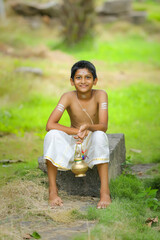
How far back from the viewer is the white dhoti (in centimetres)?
365

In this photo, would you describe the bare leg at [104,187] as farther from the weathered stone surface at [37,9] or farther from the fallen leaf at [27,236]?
the weathered stone surface at [37,9]

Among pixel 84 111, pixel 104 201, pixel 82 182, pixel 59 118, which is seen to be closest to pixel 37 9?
pixel 84 111

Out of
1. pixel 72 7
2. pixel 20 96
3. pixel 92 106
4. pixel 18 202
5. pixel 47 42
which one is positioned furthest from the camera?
pixel 47 42

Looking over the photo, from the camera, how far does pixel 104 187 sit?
360cm

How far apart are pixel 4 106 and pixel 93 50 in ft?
21.3

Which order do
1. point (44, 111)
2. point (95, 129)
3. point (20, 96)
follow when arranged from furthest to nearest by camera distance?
point (20, 96) → point (44, 111) → point (95, 129)

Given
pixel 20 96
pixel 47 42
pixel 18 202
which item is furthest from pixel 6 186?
pixel 47 42

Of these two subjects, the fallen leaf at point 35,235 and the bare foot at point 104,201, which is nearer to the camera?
the fallen leaf at point 35,235

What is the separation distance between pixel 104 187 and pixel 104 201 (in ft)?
0.48

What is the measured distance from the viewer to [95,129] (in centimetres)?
382

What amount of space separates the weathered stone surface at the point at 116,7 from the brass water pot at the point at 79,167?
62.3 feet

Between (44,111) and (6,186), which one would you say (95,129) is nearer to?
(6,186)

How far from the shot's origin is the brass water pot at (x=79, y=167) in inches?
141

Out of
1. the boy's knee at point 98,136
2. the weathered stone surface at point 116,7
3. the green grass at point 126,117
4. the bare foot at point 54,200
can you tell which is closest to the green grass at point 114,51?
the green grass at point 126,117
